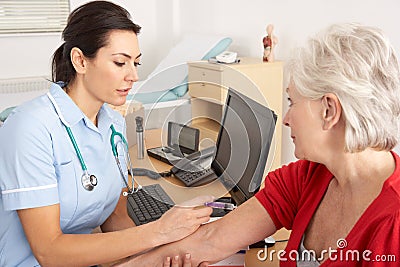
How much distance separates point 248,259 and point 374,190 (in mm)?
455

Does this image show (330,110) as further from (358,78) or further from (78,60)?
(78,60)

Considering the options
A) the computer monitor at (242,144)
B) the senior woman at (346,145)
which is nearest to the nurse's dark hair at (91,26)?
the computer monitor at (242,144)

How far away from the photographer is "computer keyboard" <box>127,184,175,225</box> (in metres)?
1.58

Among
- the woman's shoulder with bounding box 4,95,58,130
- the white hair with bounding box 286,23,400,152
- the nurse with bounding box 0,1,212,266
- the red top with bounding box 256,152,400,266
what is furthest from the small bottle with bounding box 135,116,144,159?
the white hair with bounding box 286,23,400,152

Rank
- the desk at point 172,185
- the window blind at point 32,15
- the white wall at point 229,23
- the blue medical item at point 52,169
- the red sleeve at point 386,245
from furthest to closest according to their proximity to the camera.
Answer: the window blind at point 32,15
the white wall at point 229,23
the desk at point 172,185
the blue medical item at point 52,169
the red sleeve at point 386,245

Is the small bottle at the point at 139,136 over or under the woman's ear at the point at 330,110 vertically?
under

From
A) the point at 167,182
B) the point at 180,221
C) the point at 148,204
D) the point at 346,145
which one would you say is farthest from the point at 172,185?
the point at 346,145

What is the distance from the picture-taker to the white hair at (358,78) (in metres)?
0.97

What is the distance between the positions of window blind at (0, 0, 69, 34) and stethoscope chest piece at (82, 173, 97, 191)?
311cm

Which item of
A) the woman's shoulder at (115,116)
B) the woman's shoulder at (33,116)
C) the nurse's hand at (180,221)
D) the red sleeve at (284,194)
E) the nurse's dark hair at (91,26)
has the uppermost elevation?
the nurse's dark hair at (91,26)

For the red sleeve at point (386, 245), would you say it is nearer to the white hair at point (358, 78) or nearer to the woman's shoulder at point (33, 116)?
the white hair at point (358, 78)

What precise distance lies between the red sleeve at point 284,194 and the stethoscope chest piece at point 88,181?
46cm

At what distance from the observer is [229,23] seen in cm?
370

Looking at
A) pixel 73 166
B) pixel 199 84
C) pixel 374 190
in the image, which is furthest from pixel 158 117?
pixel 374 190
